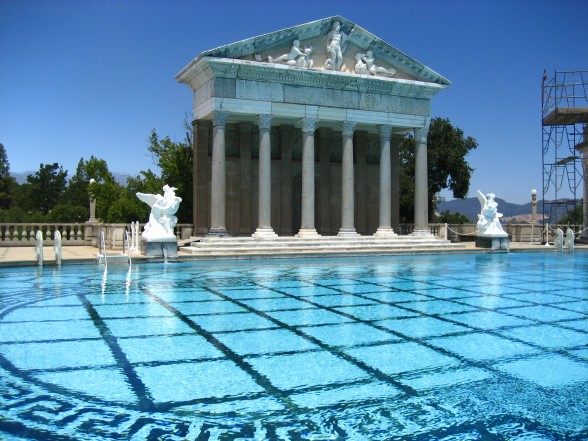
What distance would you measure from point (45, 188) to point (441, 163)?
44.5 meters

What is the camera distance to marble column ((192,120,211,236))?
26922mm

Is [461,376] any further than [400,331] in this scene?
No

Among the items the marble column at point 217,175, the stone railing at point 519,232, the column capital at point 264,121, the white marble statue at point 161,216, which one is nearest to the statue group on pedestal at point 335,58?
the column capital at point 264,121

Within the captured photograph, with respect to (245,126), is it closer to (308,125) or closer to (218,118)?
(308,125)

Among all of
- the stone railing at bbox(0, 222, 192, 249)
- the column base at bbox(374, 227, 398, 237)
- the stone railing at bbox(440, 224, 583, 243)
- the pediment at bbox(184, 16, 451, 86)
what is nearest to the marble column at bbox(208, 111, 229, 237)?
the pediment at bbox(184, 16, 451, 86)

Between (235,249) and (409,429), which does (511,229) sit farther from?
(409,429)

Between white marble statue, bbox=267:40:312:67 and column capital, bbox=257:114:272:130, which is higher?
white marble statue, bbox=267:40:312:67

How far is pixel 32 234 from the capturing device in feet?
87.7

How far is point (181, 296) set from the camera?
40.1 feet

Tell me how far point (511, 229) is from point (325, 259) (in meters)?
19.1

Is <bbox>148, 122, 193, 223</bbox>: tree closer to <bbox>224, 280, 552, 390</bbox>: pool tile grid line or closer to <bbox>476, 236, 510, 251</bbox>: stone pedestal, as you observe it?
<bbox>476, 236, 510, 251</bbox>: stone pedestal

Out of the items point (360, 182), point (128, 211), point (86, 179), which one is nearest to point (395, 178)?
point (360, 182)

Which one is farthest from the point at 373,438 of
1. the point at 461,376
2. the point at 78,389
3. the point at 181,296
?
the point at 181,296

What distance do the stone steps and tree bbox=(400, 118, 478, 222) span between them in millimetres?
15062
